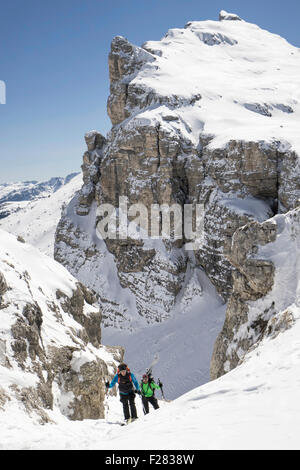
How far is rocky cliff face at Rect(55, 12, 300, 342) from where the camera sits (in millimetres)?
37531

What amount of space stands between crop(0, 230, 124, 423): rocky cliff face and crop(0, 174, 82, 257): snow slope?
74.6m

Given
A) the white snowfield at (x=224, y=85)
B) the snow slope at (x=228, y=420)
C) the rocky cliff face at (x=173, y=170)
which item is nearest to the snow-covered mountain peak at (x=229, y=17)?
the white snowfield at (x=224, y=85)

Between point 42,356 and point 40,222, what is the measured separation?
134 metres

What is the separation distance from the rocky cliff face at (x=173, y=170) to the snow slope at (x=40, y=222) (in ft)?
151

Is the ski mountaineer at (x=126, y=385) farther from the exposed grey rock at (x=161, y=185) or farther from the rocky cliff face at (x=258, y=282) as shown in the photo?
the exposed grey rock at (x=161, y=185)

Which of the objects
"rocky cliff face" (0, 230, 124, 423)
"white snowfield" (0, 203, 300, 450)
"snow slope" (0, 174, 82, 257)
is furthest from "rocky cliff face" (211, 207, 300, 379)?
"snow slope" (0, 174, 82, 257)

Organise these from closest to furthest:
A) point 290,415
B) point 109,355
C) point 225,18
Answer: point 290,415 → point 109,355 → point 225,18

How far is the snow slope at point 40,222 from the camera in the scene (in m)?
110

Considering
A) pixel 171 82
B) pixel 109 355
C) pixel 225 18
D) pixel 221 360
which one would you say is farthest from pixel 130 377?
pixel 225 18

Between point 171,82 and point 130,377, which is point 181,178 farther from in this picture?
point 130,377

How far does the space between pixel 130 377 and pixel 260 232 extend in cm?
852

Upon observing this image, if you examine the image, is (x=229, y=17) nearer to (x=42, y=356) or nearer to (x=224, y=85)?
(x=224, y=85)

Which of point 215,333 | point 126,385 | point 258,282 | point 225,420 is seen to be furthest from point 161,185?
point 225,420

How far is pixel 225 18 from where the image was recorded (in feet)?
308
